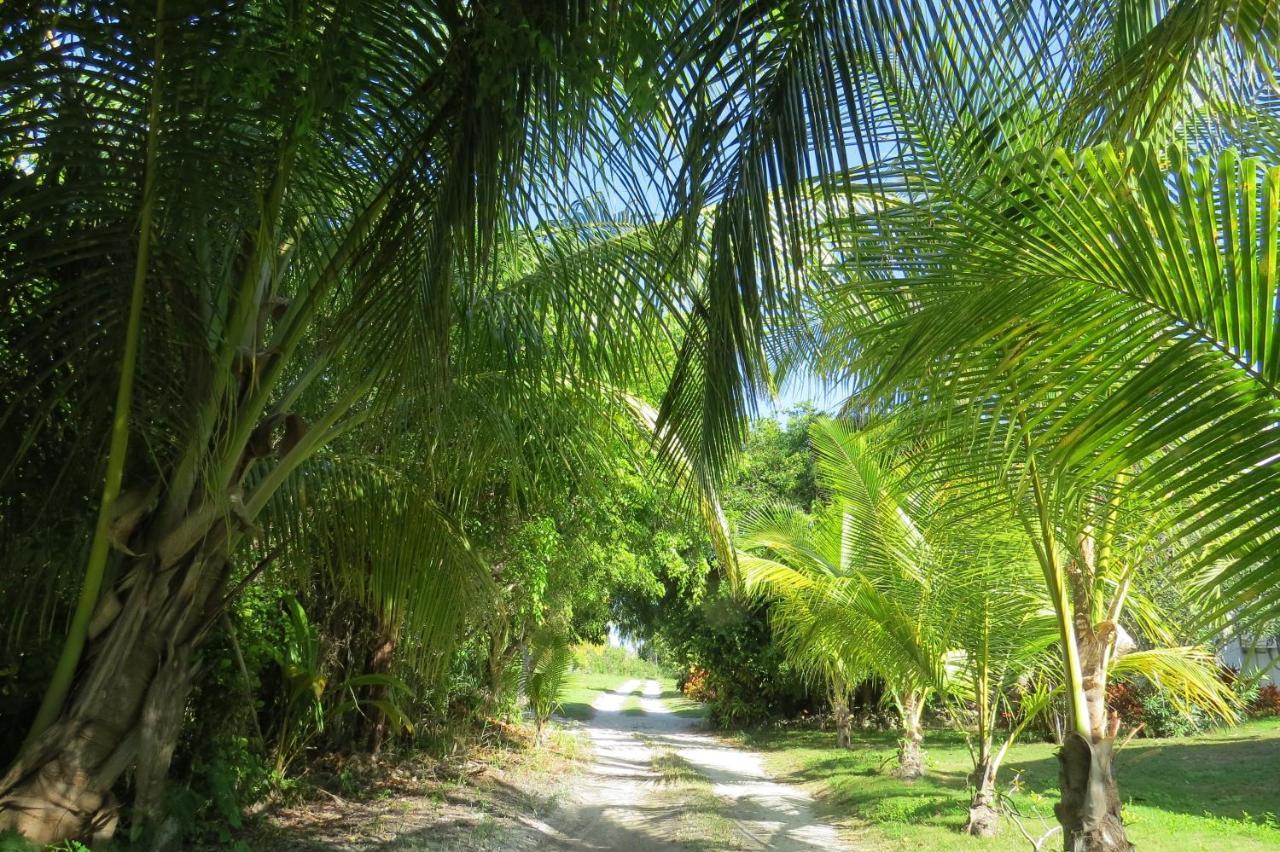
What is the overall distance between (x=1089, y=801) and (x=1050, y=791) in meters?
6.88

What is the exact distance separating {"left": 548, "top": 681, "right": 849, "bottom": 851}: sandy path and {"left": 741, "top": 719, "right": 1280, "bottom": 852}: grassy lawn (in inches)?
19.2

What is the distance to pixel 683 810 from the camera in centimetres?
945

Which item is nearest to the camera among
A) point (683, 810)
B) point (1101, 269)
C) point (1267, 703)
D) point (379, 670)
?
point (1101, 269)

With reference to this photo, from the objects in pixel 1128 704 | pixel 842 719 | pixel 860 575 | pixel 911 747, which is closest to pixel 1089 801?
pixel 860 575

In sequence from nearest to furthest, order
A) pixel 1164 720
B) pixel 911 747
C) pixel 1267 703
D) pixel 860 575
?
pixel 860 575 → pixel 911 747 → pixel 1164 720 → pixel 1267 703

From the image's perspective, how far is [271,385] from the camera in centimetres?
401

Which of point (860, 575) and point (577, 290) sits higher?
point (577, 290)

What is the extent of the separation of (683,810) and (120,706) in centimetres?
689

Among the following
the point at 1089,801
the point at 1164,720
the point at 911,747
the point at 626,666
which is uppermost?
the point at 1164,720

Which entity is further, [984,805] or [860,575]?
[984,805]

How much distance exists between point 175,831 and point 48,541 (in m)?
2.80

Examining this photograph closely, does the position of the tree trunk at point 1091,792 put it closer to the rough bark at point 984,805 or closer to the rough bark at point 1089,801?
the rough bark at point 1089,801

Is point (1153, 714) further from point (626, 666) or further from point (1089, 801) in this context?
point (626, 666)

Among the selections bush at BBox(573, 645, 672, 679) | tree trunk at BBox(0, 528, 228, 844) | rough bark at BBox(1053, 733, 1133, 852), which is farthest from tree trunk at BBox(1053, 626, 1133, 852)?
bush at BBox(573, 645, 672, 679)
